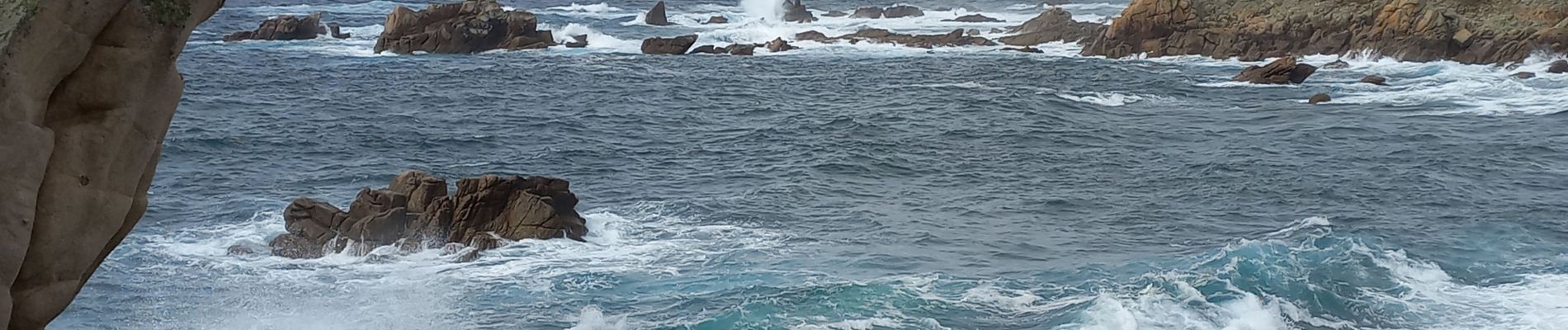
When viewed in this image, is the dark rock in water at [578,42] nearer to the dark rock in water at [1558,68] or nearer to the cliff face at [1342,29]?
the cliff face at [1342,29]

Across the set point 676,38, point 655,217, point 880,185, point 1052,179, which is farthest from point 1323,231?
point 676,38

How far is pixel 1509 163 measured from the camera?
123ft

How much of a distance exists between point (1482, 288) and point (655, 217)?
50.7 feet

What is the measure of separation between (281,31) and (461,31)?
9896 millimetres

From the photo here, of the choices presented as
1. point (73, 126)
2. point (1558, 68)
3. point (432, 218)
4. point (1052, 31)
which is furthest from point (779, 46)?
point (73, 126)

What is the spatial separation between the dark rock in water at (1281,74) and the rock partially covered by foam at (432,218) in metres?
31.4

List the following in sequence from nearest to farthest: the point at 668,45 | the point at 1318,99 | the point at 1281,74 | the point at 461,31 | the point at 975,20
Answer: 1. the point at 1318,99
2. the point at 1281,74
3. the point at 461,31
4. the point at 668,45
5. the point at 975,20

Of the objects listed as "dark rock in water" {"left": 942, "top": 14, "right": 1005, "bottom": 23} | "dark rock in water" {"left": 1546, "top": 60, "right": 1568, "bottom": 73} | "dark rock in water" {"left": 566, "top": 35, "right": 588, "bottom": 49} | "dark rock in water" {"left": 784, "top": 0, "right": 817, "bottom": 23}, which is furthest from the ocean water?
"dark rock in water" {"left": 784, "top": 0, "right": 817, "bottom": 23}

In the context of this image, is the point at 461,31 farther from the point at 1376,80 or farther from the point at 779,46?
the point at 1376,80

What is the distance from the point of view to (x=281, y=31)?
7162 cm

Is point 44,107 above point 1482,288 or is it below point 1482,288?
above

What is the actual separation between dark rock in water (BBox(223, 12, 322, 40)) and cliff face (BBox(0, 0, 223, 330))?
61.2 meters

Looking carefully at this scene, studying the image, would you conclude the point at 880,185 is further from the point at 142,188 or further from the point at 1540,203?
the point at 142,188

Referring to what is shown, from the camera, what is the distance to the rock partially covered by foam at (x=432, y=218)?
29219 millimetres
